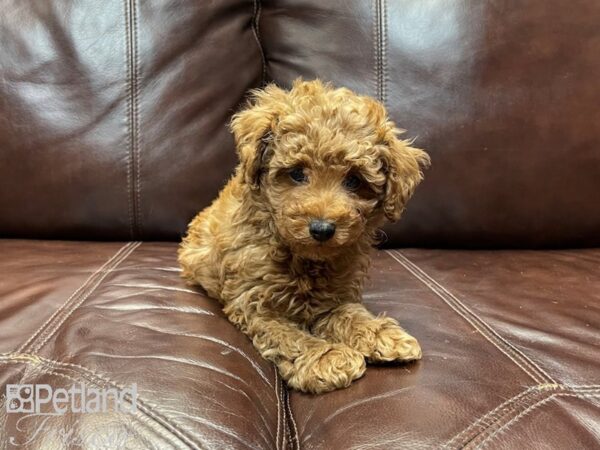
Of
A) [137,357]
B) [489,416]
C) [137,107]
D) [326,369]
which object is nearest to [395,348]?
[326,369]

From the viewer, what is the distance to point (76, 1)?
203 centimetres

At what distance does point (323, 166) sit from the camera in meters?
1.33

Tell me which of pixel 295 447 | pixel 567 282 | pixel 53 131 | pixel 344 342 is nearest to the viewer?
pixel 295 447

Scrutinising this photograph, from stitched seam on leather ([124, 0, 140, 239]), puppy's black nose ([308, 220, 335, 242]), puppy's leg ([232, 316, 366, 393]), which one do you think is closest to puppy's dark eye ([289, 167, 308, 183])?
puppy's black nose ([308, 220, 335, 242])

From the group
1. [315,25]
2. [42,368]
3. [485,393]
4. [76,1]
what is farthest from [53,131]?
[485,393]

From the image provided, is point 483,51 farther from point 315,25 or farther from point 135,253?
point 135,253

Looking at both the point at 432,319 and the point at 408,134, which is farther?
the point at 408,134

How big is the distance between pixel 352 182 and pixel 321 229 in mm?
164

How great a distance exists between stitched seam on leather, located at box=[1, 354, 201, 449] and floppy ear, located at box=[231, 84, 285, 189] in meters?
0.55

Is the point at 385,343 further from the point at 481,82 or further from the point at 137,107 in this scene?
the point at 137,107

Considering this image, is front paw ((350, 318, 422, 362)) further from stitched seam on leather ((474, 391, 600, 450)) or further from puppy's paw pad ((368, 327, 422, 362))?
stitched seam on leather ((474, 391, 600, 450))

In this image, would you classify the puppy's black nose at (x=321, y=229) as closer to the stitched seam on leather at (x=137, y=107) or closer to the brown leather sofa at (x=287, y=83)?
the brown leather sofa at (x=287, y=83)

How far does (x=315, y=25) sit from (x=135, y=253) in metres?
0.94

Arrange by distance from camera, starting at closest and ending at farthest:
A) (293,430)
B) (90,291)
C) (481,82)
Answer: (293,430), (90,291), (481,82)
